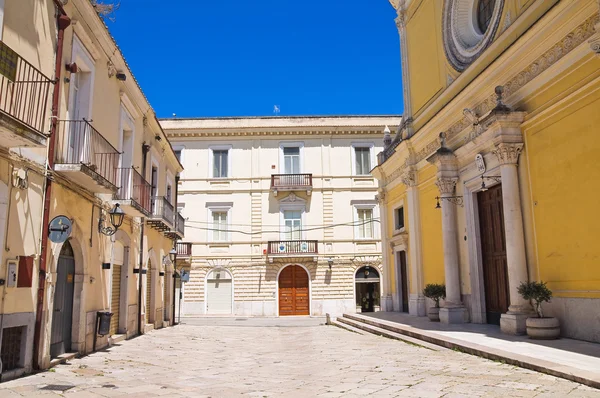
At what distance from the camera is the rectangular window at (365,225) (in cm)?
2798

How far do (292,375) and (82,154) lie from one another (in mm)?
5077

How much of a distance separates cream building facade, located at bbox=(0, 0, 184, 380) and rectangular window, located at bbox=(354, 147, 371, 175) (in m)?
16.5

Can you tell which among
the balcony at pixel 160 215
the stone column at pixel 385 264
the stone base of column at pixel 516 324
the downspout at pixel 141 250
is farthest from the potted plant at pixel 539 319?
the stone column at pixel 385 264

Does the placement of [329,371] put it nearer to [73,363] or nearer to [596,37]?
[73,363]

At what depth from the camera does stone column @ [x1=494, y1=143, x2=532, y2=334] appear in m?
10.0

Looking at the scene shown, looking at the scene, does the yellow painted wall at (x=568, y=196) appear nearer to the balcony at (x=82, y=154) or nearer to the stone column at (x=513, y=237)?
the stone column at (x=513, y=237)

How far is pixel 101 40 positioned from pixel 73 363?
20.1 feet

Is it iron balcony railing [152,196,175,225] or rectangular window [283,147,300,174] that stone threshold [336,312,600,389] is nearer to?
iron balcony railing [152,196,175,225]

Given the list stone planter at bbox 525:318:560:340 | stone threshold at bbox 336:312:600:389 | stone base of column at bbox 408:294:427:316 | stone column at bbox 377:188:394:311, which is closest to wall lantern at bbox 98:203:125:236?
stone threshold at bbox 336:312:600:389

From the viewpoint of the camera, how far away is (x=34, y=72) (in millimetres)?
7137

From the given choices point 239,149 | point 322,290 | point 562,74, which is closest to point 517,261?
point 562,74

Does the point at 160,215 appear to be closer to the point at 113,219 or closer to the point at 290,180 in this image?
the point at 113,219

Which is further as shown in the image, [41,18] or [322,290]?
[322,290]

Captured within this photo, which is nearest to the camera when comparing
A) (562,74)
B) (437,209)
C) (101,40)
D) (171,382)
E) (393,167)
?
(171,382)
